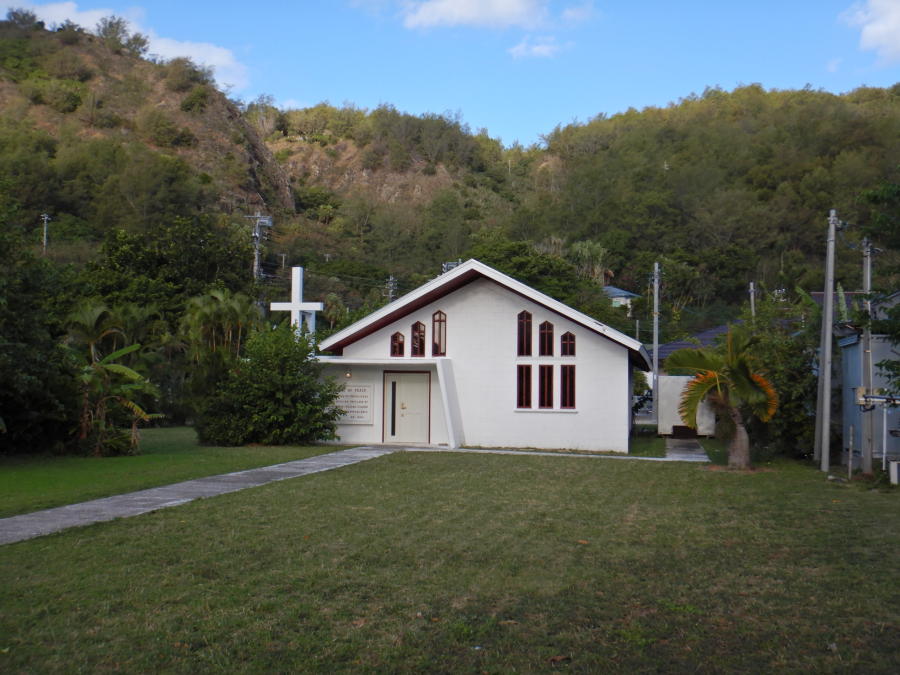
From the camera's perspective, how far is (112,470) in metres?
16.1

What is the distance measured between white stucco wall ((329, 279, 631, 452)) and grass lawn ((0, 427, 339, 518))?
3.46 meters

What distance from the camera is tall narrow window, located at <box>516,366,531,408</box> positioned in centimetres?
2377

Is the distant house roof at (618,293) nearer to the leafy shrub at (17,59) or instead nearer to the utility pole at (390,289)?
the utility pole at (390,289)

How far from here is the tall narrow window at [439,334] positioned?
80.1ft

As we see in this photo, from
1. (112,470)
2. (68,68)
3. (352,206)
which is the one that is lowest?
(112,470)

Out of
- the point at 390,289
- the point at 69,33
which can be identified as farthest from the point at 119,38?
the point at 390,289

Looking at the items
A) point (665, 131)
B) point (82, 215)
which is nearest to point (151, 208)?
point (82, 215)

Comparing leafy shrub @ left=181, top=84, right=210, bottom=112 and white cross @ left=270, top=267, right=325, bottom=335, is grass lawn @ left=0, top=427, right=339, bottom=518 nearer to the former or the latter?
white cross @ left=270, top=267, right=325, bottom=335

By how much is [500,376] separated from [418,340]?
2621 mm

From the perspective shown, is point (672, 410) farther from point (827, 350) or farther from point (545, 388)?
point (827, 350)

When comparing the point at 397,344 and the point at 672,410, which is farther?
the point at 672,410

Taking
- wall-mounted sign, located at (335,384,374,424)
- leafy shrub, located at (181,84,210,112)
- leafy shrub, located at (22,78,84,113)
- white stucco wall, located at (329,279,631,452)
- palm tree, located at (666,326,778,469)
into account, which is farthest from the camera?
leafy shrub, located at (181,84,210,112)

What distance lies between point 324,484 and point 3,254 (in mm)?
9146

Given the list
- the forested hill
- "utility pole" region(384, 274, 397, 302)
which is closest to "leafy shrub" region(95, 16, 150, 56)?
the forested hill
